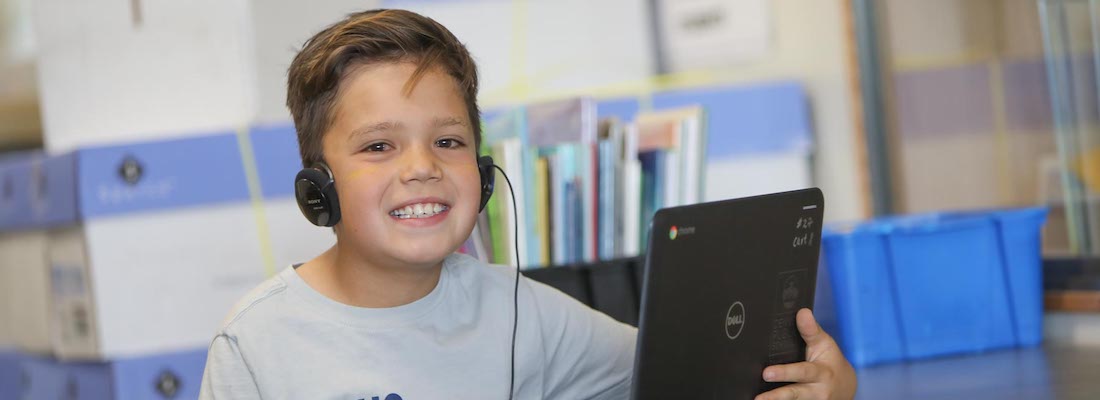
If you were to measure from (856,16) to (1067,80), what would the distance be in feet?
2.17

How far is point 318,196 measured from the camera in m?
1.20

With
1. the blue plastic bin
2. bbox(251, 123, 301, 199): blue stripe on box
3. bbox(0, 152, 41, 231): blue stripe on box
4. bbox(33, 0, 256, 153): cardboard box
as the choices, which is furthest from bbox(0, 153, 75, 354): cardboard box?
the blue plastic bin

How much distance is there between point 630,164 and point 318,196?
31.6 inches

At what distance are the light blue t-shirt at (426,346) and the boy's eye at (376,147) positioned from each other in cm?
16

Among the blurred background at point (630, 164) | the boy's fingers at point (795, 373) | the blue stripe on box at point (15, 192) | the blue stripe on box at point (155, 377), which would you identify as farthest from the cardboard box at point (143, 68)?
the boy's fingers at point (795, 373)

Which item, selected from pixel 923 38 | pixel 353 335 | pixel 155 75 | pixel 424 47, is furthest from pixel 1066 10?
pixel 155 75

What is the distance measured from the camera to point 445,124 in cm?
122

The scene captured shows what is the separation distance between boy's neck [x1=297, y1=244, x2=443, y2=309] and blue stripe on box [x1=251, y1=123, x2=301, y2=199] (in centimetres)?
103

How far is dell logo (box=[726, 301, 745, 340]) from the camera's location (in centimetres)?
114

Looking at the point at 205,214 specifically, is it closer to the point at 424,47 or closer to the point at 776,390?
the point at 424,47

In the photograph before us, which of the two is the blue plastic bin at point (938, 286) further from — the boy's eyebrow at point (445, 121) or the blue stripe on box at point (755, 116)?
the boy's eyebrow at point (445, 121)

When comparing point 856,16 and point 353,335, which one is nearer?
point 353,335

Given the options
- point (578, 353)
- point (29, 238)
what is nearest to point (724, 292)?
point (578, 353)

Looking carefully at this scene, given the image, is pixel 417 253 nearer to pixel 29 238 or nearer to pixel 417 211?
pixel 417 211
